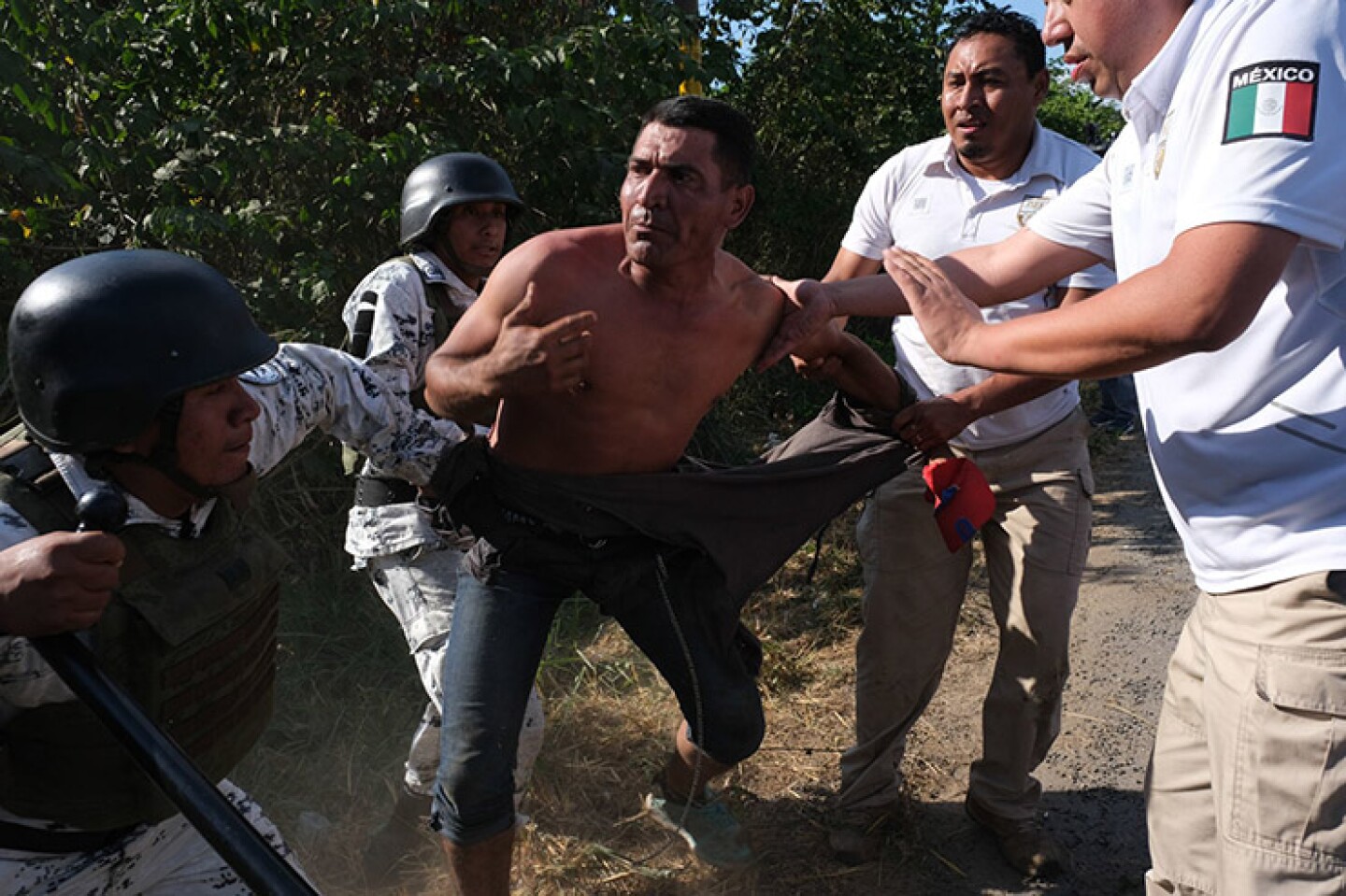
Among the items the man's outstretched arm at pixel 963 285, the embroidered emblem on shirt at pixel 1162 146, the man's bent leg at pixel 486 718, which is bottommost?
the man's bent leg at pixel 486 718

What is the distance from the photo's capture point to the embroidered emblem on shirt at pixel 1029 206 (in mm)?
3562

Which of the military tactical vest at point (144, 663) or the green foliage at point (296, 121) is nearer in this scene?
the military tactical vest at point (144, 663)

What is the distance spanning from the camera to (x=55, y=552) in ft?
5.91

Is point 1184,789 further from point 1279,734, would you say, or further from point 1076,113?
point 1076,113

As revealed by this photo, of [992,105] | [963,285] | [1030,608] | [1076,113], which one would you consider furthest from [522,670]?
[1076,113]

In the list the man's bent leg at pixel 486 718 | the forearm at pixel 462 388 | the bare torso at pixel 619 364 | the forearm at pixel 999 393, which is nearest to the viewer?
the forearm at pixel 462 388

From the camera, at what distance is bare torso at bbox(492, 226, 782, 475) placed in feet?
9.93

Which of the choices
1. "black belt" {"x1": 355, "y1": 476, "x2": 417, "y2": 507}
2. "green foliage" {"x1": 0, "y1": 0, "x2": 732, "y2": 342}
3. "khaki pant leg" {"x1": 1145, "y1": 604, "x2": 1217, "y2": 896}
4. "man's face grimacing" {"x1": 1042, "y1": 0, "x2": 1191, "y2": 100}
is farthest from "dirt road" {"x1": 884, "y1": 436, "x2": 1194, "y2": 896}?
"green foliage" {"x1": 0, "y1": 0, "x2": 732, "y2": 342}

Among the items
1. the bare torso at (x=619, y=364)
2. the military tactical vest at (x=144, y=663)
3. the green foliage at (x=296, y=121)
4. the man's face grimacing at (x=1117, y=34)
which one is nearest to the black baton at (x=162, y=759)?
the military tactical vest at (x=144, y=663)

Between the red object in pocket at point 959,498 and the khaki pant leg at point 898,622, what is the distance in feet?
1.06

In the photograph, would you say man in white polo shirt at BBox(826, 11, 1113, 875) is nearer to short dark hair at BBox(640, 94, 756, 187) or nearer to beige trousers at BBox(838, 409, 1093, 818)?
beige trousers at BBox(838, 409, 1093, 818)

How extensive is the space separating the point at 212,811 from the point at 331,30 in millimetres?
4747

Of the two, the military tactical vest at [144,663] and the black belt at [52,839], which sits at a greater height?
the military tactical vest at [144,663]

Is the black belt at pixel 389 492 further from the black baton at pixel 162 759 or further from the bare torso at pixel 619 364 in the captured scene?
the black baton at pixel 162 759
